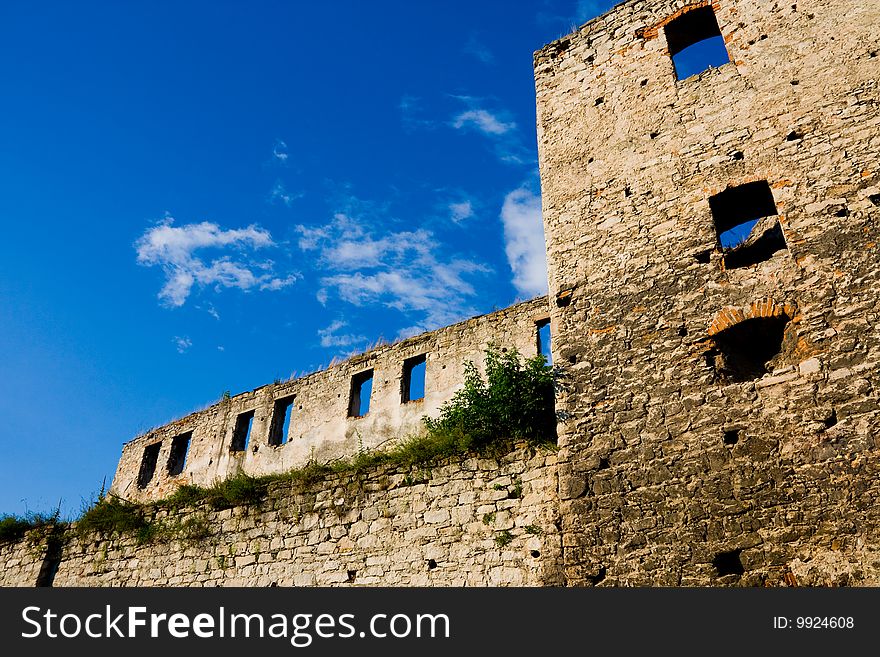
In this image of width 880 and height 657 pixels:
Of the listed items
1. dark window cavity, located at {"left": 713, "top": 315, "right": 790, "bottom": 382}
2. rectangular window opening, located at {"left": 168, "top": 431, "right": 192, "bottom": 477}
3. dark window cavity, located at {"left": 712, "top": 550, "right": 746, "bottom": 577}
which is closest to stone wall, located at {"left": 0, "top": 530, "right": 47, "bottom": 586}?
rectangular window opening, located at {"left": 168, "top": 431, "right": 192, "bottom": 477}

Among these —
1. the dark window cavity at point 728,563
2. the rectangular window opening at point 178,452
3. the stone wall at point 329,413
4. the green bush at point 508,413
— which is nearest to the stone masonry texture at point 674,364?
the dark window cavity at point 728,563

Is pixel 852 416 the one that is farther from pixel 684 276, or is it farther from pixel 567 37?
pixel 567 37

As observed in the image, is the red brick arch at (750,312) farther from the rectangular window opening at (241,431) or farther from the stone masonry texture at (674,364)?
the rectangular window opening at (241,431)

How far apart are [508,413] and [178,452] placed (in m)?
12.6

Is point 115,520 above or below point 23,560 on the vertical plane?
above

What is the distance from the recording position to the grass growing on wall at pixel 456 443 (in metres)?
7.90

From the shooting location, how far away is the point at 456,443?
26.4 ft

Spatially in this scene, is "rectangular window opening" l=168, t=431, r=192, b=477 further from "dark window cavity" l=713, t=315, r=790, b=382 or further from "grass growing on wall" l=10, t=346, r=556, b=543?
"dark window cavity" l=713, t=315, r=790, b=382

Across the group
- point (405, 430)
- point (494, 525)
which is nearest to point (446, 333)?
point (405, 430)

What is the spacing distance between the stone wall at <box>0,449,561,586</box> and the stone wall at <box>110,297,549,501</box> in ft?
16.3

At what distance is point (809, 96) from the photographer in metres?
7.88

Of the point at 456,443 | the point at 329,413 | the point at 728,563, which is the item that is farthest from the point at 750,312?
the point at 329,413

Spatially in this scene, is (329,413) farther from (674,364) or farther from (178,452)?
(674,364)

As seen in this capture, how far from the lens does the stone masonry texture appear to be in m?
5.95
